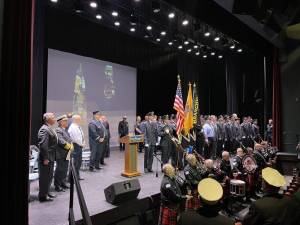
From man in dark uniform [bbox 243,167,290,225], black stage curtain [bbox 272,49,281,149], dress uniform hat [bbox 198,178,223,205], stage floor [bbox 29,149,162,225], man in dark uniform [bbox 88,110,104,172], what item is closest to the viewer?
dress uniform hat [bbox 198,178,223,205]

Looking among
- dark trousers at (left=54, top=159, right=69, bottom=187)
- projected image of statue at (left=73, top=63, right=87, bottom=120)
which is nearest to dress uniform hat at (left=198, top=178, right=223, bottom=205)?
dark trousers at (left=54, top=159, right=69, bottom=187)

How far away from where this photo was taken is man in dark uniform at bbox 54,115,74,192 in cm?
562

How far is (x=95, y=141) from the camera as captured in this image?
7.67 metres

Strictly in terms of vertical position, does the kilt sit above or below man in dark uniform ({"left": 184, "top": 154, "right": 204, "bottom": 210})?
below

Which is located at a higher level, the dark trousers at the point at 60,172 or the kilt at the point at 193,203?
the dark trousers at the point at 60,172

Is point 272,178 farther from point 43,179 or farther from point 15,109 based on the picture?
point 43,179

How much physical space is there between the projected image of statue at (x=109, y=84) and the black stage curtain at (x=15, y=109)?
9727 mm

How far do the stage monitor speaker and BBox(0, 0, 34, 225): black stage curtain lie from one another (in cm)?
147

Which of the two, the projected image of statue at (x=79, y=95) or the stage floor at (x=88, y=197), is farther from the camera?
the projected image of statue at (x=79, y=95)

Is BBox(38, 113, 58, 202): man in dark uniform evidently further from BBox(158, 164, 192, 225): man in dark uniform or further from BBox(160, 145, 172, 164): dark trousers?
BBox(160, 145, 172, 164): dark trousers

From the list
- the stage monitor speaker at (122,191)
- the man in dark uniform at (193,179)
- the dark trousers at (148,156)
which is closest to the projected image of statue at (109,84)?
the dark trousers at (148,156)

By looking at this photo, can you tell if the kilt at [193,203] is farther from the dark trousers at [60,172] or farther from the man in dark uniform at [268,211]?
the dark trousers at [60,172]

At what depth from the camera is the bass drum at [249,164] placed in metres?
6.67

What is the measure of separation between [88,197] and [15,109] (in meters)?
2.73
